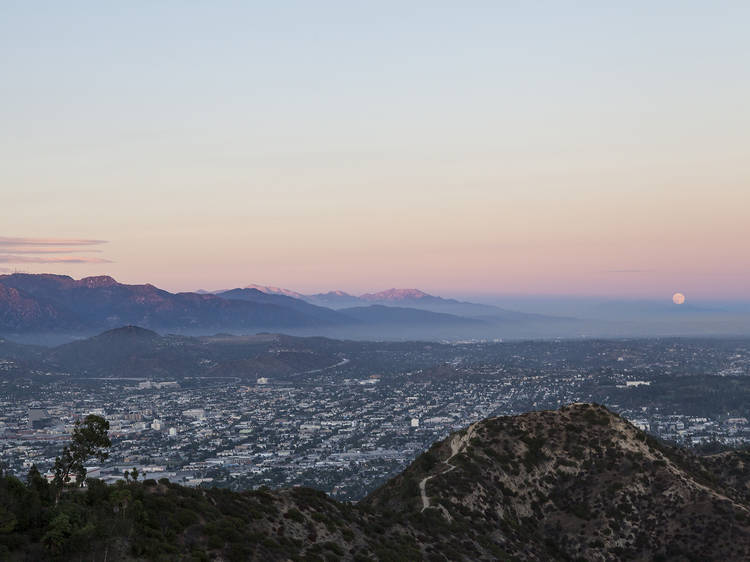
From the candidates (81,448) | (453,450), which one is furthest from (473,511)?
(81,448)

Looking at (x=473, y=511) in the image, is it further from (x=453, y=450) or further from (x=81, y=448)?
(x=81, y=448)

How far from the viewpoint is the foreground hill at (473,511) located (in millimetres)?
35281

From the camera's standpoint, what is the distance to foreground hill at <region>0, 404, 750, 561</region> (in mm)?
35281

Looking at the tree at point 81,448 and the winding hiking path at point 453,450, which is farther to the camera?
the winding hiking path at point 453,450

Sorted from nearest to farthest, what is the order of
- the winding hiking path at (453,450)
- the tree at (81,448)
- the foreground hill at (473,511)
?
the foreground hill at (473,511) → the tree at (81,448) → the winding hiking path at (453,450)

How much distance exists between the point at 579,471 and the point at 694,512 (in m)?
12.2

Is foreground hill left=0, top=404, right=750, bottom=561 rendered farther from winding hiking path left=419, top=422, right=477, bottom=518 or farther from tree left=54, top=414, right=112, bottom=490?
tree left=54, top=414, right=112, bottom=490

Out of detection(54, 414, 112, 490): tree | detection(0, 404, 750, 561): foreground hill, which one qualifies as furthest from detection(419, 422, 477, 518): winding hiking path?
detection(54, 414, 112, 490): tree

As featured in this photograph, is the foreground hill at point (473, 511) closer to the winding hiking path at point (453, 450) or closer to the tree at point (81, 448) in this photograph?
the winding hiking path at point (453, 450)

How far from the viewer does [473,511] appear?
62.5 metres

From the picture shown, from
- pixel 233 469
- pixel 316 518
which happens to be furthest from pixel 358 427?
pixel 316 518

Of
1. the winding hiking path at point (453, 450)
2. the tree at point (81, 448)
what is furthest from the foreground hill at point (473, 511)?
the tree at point (81, 448)

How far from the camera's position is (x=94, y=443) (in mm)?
39281

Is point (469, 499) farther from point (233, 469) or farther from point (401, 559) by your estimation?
point (233, 469)
